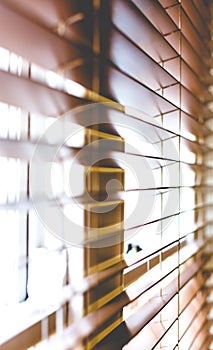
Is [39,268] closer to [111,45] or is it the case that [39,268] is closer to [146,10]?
[111,45]

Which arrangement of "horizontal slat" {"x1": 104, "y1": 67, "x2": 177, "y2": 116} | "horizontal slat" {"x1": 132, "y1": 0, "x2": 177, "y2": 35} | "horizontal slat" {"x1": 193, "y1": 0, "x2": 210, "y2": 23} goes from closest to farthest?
"horizontal slat" {"x1": 104, "y1": 67, "x2": 177, "y2": 116} < "horizontal slat" {"x1": 132, "y1": 0, "x2": 177, "y2": 35} < "horizontal slat" {"x1": 193, "y1": 0, "x2": 210, "y2": 23}

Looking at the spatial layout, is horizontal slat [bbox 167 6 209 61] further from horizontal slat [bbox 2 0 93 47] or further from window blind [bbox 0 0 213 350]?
horizontal slat [bbox 2 0 93 47]

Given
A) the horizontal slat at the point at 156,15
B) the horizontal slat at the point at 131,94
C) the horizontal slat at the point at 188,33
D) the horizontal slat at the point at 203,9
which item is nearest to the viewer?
the horizontal slat at the point at 131,94

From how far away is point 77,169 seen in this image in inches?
19.5

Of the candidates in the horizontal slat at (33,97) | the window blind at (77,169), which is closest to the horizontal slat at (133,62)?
the window blind at (77,169)

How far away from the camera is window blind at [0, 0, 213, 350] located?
381mm

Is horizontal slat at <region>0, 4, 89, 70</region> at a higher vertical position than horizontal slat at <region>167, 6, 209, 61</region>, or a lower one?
lower

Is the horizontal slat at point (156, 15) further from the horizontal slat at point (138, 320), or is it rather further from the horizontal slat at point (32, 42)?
the horizontal slat at point (138, 320)

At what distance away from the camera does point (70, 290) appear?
0.44 metres

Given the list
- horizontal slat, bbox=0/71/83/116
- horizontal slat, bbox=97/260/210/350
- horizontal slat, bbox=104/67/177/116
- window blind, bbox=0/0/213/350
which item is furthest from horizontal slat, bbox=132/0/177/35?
horizontal slat, bbox=97/260/210/350

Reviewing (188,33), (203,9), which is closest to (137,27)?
(188,33)

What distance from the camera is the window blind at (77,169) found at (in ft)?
1.25

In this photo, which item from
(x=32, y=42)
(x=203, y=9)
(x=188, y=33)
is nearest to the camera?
(x=32, y=42)

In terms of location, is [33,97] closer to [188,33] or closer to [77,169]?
[77,169]
